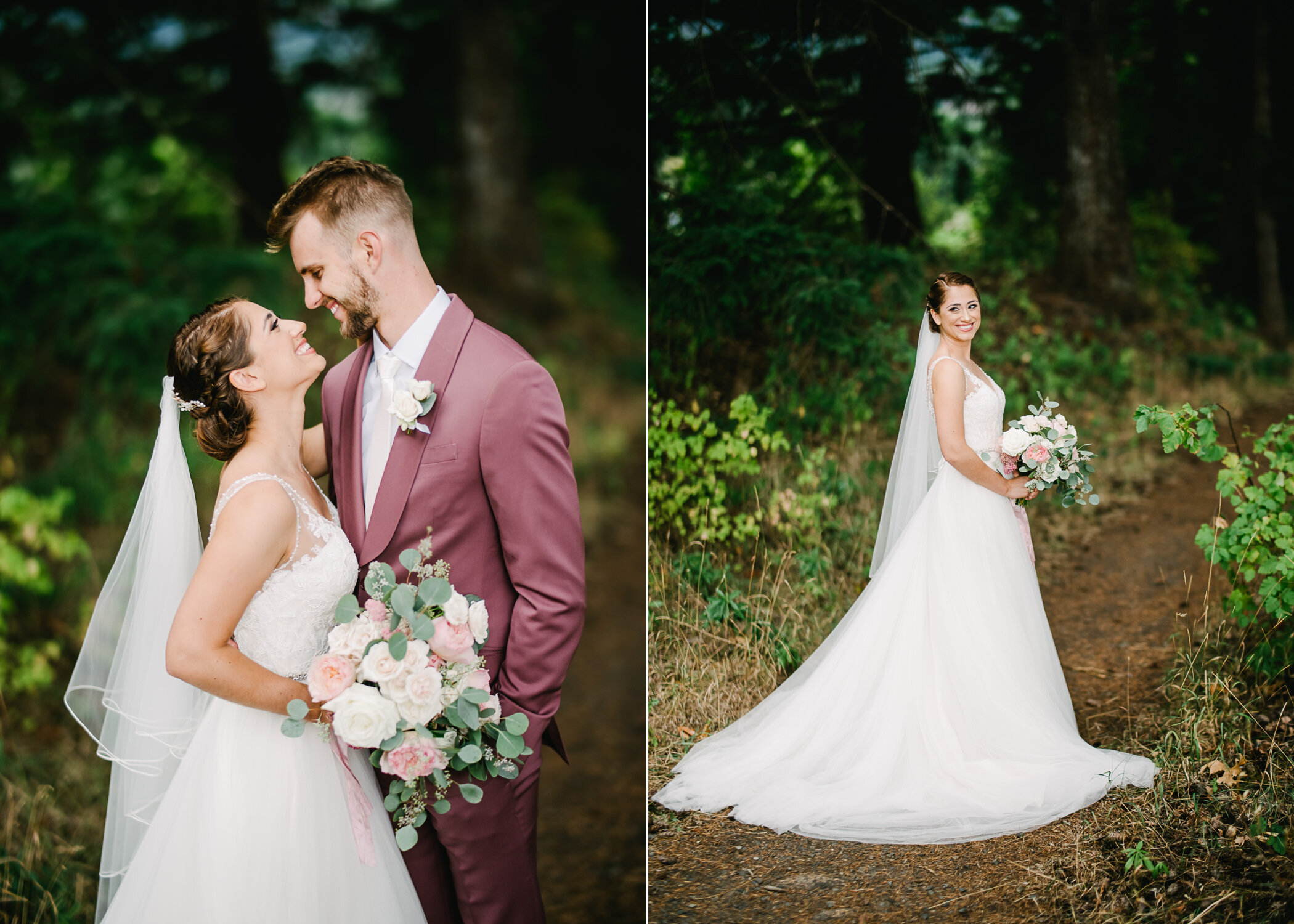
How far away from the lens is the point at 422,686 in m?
1.91

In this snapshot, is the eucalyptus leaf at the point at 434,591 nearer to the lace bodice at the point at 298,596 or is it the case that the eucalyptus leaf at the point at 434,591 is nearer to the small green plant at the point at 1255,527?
the lace bodice at the point at 298,596

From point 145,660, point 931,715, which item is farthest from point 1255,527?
point 145,660

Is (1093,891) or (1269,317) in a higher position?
(1269,317)

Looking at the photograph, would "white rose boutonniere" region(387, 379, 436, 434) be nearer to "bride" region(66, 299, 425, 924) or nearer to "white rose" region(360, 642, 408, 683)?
"bride" region(66, 299, 425, 924)

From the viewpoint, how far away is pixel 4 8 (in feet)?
18.7

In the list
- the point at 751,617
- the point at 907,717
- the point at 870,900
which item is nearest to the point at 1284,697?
the point at 907,717

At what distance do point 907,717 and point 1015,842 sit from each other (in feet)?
1.55

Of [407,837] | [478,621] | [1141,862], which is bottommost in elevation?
[1141,862]

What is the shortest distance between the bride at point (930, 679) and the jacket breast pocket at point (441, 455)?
1328 mm

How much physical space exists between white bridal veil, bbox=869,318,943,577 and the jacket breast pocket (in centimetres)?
152

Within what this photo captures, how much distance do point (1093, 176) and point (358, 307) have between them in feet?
9.22

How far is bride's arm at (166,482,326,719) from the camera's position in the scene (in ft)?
6.43

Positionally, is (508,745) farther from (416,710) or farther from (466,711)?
(416,710)

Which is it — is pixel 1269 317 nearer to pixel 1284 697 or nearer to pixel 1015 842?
pixel 1284 697
